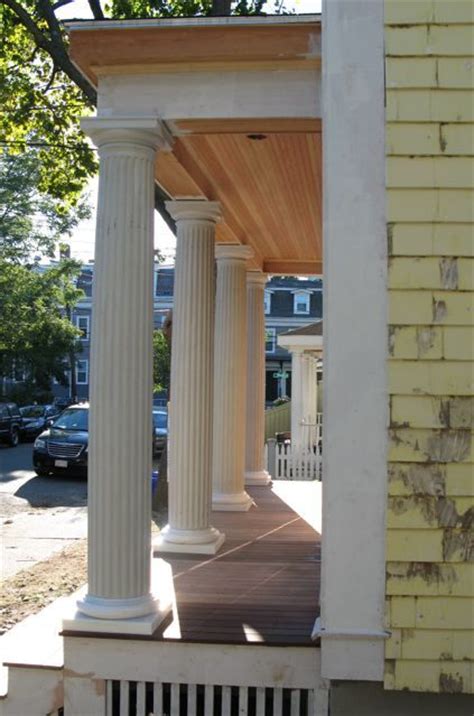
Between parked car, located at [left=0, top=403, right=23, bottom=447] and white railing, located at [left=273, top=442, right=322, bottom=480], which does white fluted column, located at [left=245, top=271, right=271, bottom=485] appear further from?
parked car, located at [left=0, top=403, right=23, bottom=447]

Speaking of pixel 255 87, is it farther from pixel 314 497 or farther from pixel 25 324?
pixel 25 324

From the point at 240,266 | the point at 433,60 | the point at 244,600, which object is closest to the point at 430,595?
the point at 244,600

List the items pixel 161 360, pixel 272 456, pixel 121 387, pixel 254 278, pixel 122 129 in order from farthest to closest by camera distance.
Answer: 1. pixel 161 360
2. pixel 272 456
3. pixel 254 278
4. pixel 122 129
5. pixel 121 387

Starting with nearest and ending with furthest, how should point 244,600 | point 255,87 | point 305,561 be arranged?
point 255,87 → point 244,600 → point 305,561

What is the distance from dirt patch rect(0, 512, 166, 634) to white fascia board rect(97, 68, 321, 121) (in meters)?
4.19

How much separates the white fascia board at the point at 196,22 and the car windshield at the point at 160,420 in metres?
15.4

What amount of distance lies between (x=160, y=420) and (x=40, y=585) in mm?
12589

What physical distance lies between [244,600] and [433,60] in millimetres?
3537

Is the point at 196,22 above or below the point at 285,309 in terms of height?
below

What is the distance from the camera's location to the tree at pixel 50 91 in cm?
1102

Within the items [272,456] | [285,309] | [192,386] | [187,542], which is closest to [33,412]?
[272,456]

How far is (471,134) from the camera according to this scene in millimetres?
4176

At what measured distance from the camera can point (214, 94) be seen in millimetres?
4766

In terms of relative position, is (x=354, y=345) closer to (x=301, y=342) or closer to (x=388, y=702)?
(x=388, y=702)
